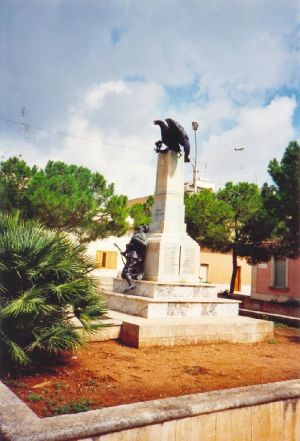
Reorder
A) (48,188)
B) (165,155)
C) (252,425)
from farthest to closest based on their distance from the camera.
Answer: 1. (48,188)
2. (165,155)
3. (252,425)

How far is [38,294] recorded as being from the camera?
4.21m

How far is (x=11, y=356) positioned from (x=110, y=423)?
6.44 feet

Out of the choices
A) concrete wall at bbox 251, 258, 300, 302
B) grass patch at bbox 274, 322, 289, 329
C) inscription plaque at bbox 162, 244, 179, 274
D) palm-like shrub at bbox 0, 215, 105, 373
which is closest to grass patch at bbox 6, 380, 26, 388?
palm-like shrub at bbox 0, 215, 105, 373

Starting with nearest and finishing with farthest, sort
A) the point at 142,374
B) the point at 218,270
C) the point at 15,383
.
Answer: the point at 15,383, the point at 142,374, the point at 218,270

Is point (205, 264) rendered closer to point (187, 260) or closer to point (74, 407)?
point (187, 260)

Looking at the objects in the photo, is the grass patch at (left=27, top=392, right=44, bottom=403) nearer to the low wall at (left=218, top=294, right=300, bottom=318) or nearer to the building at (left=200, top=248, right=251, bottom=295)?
the low wall at (left=218, top=294, right=300, bottom=318)

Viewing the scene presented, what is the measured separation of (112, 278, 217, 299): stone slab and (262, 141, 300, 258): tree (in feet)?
22.5

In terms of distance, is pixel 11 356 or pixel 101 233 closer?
pixel 11 356

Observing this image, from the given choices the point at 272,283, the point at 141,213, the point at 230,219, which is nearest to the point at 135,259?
the point at 230,219

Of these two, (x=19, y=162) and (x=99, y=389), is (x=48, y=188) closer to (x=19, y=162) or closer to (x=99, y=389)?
(x=19, y=162)

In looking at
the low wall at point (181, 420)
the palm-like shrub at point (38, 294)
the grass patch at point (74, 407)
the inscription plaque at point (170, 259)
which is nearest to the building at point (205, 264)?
the inscription plaque at point (170, 259)

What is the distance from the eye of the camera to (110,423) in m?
2.61

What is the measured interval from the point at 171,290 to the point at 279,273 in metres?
14.5

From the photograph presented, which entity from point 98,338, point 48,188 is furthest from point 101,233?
point 98,338
